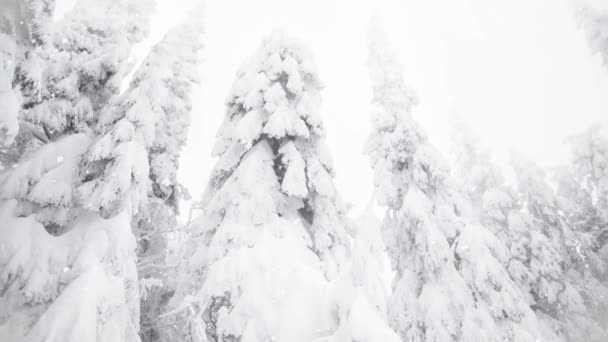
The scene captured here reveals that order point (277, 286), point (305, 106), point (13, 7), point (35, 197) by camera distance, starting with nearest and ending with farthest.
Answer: point (13, 7)
point (35, 197)
point (277, 286)
point (305, 106)

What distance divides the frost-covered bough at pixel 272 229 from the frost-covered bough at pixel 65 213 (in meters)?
1.38

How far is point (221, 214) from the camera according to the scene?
8.02 metres

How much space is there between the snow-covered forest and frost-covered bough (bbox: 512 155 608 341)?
13cm

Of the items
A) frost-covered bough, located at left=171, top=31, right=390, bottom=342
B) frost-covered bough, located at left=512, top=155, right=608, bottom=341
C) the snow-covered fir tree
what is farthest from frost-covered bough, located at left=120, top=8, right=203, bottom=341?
frost-covered bough, located at left=512, top=155, right=608, bottom=341

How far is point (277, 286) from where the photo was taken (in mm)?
6707

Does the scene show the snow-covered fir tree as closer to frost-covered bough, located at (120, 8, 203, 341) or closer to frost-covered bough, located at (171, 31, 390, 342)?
frost-covered bough, located at (171, 31, 390, 342)

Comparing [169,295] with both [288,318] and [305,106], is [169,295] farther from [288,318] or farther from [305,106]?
[305,106]

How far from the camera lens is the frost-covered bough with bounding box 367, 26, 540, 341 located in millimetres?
10961

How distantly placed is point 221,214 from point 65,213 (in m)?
3.07

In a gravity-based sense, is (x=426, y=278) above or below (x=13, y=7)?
below

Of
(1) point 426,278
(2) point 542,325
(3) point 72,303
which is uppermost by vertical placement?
(3) point 72,303

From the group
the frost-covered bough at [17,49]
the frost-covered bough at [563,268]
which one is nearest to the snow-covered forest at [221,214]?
Answer: the frost-covered bough at [17,49]

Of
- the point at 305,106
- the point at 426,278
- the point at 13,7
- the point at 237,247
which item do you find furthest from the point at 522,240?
the point at 13,7

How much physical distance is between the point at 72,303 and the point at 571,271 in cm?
2007
